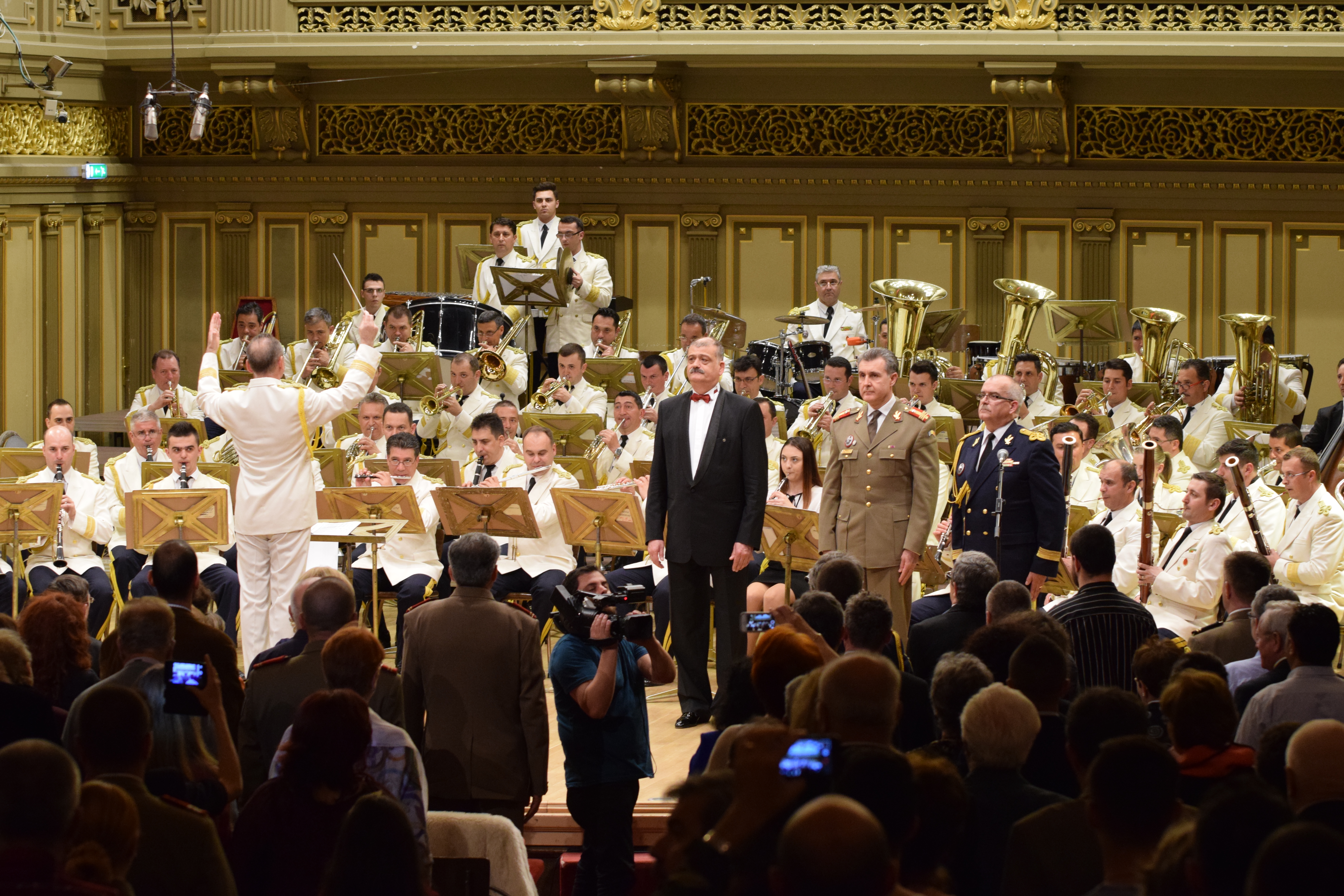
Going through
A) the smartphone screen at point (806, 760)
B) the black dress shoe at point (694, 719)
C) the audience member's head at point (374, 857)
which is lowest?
the black dress shoe at point (694, 719)

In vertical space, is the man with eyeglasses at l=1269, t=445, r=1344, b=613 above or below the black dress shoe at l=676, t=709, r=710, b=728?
above

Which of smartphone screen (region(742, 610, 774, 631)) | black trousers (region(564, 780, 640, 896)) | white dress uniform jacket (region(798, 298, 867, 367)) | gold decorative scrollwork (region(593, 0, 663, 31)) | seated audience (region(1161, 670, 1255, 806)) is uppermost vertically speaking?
gold decorative scrollwork (region(593, 0, 663, 31))

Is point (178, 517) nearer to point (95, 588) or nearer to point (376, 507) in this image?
point (376, 507)

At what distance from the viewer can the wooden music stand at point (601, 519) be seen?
24.1 feet

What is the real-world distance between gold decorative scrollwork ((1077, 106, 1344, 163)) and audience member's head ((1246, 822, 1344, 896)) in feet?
35.2

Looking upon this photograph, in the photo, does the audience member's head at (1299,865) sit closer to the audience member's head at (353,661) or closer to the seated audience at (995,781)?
the seated audience at (995,781)

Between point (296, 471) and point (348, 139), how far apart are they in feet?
24.1

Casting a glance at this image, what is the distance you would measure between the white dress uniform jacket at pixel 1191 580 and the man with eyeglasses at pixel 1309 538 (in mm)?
419

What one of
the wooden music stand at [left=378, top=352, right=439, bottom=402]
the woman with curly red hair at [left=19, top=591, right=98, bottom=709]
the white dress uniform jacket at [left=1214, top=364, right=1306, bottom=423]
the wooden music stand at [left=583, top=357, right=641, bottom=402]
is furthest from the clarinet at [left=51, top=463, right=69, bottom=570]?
the white dress uniform jacket at [left=1214, top=364, right=1306, bottom=423]

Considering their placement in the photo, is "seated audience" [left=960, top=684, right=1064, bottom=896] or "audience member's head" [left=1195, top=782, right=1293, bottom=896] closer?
"audience member's head" [left=1195, top=782, right=1293, bottom=896]

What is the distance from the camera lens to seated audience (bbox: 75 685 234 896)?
3.17 m

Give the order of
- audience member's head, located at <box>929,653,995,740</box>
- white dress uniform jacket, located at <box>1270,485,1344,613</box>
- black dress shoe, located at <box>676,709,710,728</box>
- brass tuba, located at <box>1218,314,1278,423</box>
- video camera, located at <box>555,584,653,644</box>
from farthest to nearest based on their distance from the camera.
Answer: brass tuba, located at <box>1218,314,1278,423</box> → white dress uniform jacket, located at <box>1270,485,1344,613</box> → black dress shoe, located at <box>676,709,710,728</box> → video camera, located at <box>555,584,653,644</box> → audience member's head, located at <box>929,653,995,740</box>

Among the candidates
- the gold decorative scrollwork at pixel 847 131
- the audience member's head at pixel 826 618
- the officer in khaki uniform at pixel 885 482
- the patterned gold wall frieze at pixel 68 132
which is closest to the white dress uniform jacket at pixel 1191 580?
the officer in khaki uniform at pixel 885 482

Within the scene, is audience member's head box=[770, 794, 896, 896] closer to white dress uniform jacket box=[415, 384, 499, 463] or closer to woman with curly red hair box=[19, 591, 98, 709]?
woman with curly red hair box=[19, 591, 98, 709]
